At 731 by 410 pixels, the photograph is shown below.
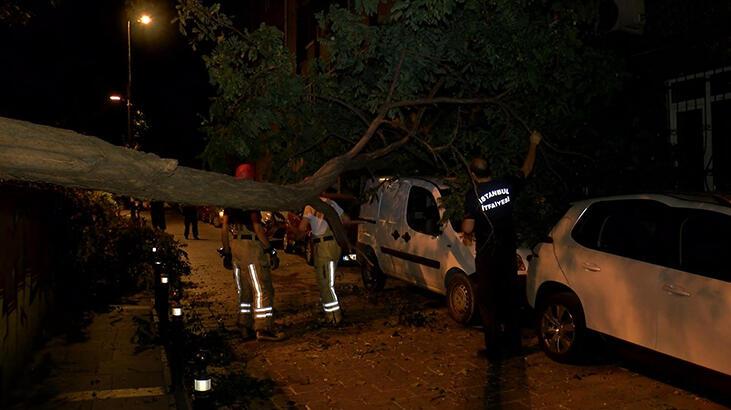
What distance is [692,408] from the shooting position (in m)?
5.75

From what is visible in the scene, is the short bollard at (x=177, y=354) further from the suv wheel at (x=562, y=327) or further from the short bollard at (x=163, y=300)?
the suv wheel at (x=562, y=327)

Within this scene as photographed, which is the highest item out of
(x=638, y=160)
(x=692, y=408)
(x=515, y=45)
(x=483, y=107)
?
(x=515, y=45)

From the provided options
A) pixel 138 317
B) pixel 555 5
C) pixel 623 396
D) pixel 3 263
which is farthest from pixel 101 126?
pixel 623 396

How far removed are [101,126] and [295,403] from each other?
1151 centimetres

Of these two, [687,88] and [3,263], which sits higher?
[687,88]

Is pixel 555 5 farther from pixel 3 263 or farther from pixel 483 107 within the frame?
pixel 3 263

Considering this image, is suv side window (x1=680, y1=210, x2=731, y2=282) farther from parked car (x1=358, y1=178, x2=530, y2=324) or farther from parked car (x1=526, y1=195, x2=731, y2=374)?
parked car (x1=358, y1=178, x2=530, y2=324)

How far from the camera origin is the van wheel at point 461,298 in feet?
28.0

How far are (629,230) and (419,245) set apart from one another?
3.80 meters

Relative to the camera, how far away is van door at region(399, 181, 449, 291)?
30.6 ft

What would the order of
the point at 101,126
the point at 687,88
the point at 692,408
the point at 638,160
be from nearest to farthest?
the point at 692,408 < the point at 638,160 < the point at 687,88 < the point at 101,126

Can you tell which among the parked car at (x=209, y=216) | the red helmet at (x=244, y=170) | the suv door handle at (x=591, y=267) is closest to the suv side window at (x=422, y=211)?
the red helmet at (x=244, y=170)

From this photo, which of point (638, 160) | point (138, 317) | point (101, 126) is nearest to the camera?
point (638, 160)

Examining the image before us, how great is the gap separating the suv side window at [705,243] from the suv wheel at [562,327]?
133 centimetres
